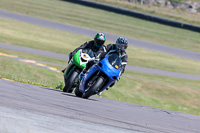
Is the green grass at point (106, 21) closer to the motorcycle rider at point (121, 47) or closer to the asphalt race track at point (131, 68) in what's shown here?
the asphalt race track at point (131, 68)

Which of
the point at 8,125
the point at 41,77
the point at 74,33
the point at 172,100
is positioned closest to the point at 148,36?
the point at 74,33

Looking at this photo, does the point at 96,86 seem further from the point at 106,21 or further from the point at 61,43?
the point at 106,21

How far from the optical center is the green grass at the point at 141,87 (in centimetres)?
1494

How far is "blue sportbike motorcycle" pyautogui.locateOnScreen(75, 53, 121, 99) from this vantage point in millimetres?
8195

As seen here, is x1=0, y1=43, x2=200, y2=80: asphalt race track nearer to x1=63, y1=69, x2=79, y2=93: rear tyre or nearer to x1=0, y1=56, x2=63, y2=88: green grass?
x1=0, y1=56, x2=63, y2=88: green grass

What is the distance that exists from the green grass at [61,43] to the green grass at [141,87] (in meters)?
4.14

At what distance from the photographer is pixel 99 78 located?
821cm

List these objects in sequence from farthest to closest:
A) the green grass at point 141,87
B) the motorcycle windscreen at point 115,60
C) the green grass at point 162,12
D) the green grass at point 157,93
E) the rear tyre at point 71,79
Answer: the green grass at point 162,12 < the green grass at point 157,93 < the green grass at point 141,87 < the rear tyre at point 71,79 < the motorcycle windscreen at point 115,60

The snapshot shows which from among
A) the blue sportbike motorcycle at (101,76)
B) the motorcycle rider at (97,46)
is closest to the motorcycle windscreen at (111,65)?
the blue sportbike motorcycle at (101,76)

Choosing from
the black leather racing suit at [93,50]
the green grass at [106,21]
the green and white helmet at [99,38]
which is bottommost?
the green grass at [106,21]

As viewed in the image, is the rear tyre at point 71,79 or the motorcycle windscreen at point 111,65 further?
the rear tyre at point 71,79

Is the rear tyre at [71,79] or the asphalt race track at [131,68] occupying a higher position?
the rear tyre at [71,79]

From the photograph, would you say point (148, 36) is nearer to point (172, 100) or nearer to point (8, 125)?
point (172, 100)

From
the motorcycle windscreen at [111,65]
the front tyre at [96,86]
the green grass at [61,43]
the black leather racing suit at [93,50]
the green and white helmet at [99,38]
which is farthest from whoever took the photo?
the green grass at [61,43]
